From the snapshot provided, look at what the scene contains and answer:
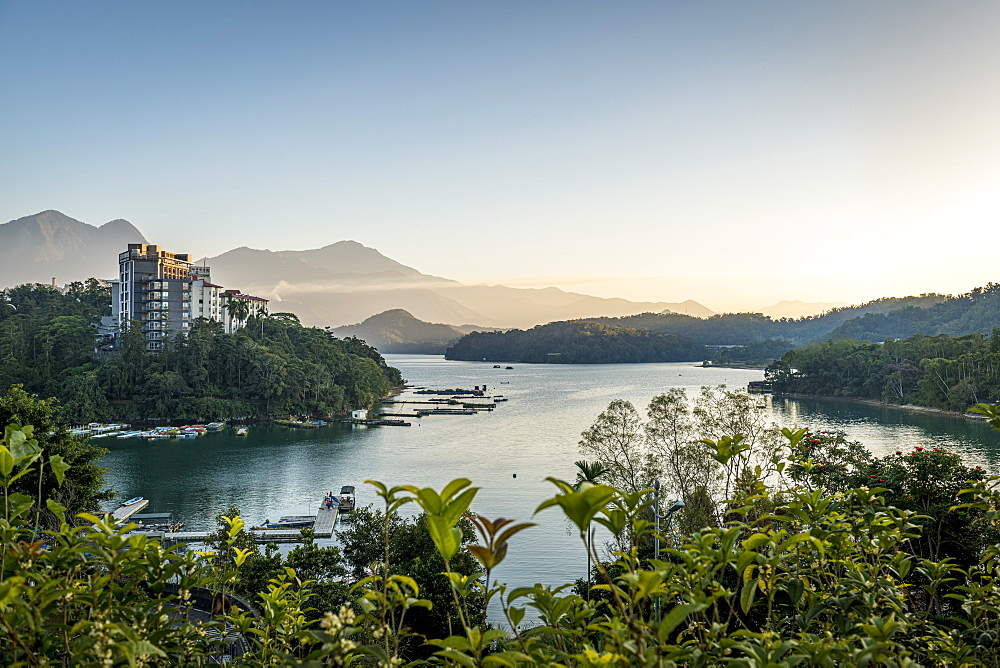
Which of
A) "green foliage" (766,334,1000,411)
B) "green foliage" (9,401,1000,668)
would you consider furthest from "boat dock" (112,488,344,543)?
"green foliage" (766,334,1000,411)

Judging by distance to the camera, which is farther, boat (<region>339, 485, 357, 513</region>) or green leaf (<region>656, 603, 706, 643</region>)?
boat (<region>339, 485, 357, 513</region>)

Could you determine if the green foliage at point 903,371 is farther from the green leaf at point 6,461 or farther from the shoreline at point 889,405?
the green leaf at point 6,461

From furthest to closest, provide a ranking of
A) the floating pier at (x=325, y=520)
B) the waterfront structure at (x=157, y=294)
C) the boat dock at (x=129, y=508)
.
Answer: the waterfront structure at (x=157, y=294) < the boat dock at (x=129, y=508) < the floating pier at (x=325, y=520)

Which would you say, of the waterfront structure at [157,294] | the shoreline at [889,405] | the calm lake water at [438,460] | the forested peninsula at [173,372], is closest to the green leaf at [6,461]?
the calm lake water at [438,460]

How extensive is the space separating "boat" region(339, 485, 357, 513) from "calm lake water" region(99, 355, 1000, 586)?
55 centimetres

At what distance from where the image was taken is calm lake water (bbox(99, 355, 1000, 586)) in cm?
1738

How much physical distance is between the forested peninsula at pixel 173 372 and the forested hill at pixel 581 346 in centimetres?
5847

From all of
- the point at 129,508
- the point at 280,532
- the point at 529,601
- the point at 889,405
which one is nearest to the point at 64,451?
the point at 280,532

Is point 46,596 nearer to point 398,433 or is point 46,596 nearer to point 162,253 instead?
point 398,433

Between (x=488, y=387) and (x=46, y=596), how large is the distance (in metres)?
57.5

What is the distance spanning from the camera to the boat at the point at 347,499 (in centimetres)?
1894

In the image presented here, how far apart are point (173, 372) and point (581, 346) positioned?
7120cm

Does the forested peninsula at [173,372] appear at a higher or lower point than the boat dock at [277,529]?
higher

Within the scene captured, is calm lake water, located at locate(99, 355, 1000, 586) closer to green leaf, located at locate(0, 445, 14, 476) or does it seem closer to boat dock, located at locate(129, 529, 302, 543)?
boat dock, located at locate(129, 529, 302, 543)
